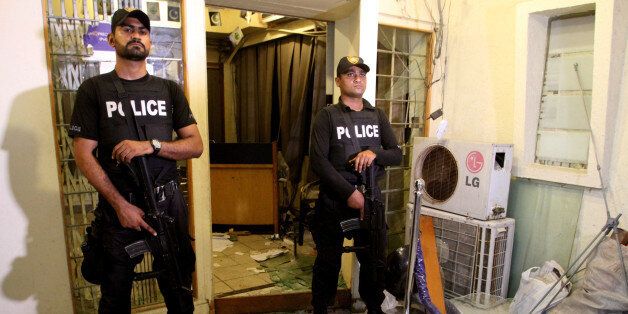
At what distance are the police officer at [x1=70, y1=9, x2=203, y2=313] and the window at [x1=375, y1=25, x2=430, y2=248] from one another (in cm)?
182

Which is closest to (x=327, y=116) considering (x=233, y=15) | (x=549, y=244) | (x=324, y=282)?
(x=324, y=282)

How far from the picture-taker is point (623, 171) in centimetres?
215

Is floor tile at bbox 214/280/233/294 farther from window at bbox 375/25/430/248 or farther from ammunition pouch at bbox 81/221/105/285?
window at bbox 375/25/430/248

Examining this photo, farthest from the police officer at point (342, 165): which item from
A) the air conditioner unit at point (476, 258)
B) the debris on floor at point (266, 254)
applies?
the debris on floor at point (266, 254)

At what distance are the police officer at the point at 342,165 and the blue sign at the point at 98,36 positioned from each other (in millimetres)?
1264

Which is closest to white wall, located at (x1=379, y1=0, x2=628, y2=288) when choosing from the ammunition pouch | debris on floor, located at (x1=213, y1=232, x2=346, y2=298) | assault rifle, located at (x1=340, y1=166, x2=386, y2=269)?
assault rifle, located at (x1=340, y1=166, x2=386, y2=269)

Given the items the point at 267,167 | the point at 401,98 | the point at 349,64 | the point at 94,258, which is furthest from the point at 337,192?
the point at 267,167

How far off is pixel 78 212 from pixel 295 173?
2683 mm

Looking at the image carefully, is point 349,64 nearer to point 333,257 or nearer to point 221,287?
point 333,257

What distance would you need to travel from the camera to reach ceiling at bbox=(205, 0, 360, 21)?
248 centimetres

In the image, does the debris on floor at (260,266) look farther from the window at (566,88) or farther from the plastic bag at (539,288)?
the window at (566,88)

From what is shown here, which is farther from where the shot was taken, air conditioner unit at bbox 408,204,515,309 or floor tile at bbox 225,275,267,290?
floor tile at bbox 225,275,267,290

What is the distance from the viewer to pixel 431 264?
2.49 m

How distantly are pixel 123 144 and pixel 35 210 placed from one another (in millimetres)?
810
